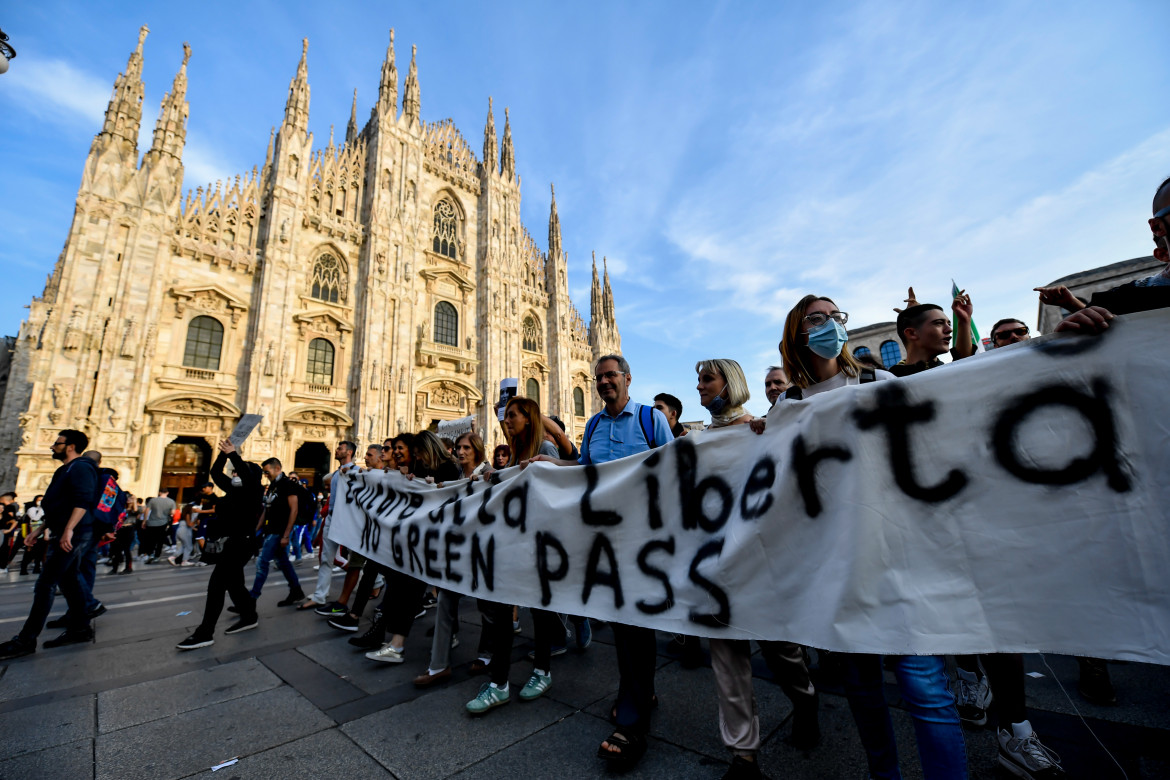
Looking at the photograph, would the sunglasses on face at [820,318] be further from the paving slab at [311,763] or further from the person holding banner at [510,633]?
the paving slab at [311,763]

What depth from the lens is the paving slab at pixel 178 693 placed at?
277 cm

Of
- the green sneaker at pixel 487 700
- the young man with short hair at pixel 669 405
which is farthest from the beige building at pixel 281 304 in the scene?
the green sneaker at pixel 487 700

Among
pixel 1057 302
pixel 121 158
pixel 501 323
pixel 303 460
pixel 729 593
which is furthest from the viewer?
pixel 501 323

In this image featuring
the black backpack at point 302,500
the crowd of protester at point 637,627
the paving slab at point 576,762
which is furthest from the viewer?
the black backpack at point 302,500

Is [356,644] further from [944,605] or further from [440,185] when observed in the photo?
[440,185]

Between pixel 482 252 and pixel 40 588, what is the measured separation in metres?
24.8

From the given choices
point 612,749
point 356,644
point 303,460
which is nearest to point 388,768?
point 612,749

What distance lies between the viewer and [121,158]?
53.4ft

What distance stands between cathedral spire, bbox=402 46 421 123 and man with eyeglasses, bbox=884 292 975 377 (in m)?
28.7

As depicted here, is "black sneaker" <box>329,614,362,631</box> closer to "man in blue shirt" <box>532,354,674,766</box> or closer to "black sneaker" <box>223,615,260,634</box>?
"black sneaker" <box>223,615,260,634</box>

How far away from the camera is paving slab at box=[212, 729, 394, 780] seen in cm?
214

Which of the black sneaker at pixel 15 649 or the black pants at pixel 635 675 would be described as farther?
the black sneaker at pixel 15 649

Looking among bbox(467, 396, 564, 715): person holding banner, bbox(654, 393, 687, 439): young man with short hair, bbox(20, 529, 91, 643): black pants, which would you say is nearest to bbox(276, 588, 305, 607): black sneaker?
bbox(20, 529, 91, 643): black pants

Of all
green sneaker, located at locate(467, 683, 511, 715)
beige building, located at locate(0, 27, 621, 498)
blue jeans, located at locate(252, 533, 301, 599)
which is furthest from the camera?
beige building, located at locate(0, 27, 621, 498)
